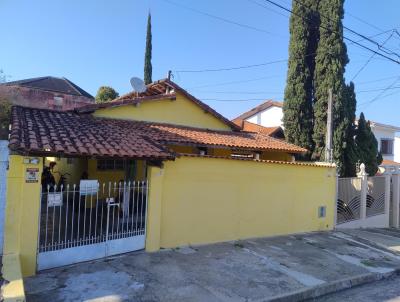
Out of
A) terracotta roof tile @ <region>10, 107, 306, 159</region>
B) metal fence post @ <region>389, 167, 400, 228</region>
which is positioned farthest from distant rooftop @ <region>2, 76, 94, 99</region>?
metal fence post @ <region>389, 167, 400, 228</region>

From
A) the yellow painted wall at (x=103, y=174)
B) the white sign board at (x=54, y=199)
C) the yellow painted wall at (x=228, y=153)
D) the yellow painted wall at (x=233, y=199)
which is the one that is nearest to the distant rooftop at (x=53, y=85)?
the yellow painted wall at (x=103, y=174)

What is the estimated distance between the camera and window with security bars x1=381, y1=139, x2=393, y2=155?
29.2 metres

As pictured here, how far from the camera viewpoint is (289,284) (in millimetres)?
6469

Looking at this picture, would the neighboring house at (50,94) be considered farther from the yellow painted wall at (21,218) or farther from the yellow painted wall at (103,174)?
the yellow painted wall at (21,218)

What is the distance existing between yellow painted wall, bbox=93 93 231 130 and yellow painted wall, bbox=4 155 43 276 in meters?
6.09

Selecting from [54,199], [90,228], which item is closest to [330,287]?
[90,228]

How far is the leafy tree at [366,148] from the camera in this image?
53.9 feet

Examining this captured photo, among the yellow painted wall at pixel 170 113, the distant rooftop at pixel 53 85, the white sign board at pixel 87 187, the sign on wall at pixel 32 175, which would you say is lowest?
the white sign board at pixel 87 187

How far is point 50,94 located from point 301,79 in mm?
18593

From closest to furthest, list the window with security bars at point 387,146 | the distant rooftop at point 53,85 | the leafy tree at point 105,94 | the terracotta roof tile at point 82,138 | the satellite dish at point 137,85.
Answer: the terracotta roof tile at point 82,138, the satellite dish at point 137,85, the leafy tree at point 105,94, the distant rooftop at point 53,85, the window with security bars at point 387,146

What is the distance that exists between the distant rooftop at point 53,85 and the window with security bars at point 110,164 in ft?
56.2

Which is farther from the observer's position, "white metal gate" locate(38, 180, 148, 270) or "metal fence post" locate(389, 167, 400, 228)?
"metal fence post" locate(389, 167, 400, 228)

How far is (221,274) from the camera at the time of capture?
668 cm

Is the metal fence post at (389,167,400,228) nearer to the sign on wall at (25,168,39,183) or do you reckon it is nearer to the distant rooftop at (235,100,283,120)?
the distant rooftop at (235,100,283,120)
